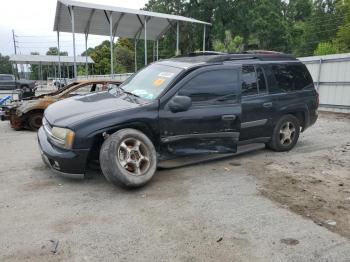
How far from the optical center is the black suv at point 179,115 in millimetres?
4516

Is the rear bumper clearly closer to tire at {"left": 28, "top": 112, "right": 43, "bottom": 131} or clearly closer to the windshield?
the windshield

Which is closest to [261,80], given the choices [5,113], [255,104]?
[255,104]

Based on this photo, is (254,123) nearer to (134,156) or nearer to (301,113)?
(301,113)

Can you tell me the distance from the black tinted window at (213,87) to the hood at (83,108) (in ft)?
2.98

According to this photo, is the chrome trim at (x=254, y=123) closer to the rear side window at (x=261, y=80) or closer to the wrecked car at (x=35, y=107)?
the rear side window at (x=261, y=80)

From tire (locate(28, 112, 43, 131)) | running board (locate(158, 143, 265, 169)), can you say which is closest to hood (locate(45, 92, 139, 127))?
running board (locate(158, 143, 265, 169))

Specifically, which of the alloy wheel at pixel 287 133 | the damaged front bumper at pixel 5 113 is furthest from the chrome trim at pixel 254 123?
the damaged front bumper at pixel 5 113

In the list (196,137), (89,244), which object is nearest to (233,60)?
(196,137)

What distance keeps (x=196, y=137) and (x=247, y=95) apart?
4.19 ft

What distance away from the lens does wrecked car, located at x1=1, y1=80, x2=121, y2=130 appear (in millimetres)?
9008

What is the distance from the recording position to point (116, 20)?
21672 millimetres

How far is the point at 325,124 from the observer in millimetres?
10086

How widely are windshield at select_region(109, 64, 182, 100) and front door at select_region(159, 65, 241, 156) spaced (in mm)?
222

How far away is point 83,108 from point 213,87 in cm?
199
